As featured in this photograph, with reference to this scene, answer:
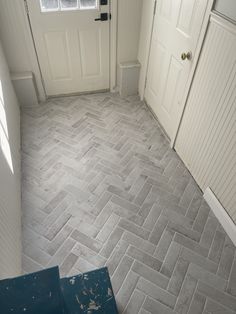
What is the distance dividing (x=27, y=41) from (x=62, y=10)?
0.56 metres

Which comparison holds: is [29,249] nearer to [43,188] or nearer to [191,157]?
[43,188]

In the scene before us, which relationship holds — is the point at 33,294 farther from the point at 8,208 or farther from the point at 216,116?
the point at 216,116

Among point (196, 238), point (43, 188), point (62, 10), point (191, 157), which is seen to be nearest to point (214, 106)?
point (191, 157)

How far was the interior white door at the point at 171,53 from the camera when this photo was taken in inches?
87.3

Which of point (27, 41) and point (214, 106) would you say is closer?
point (214, 106)

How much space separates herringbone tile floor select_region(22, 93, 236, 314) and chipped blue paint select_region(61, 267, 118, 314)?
30 centimetres

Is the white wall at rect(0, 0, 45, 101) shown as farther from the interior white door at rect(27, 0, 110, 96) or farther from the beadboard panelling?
the beadboard panelling

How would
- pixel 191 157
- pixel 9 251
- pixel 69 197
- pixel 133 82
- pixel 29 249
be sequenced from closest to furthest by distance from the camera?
pixel 9 251 < pixel 29 249 < pixel 69 197 < pixel 191 157 < pixel 133 82

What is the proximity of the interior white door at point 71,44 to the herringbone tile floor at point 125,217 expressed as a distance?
0.67m

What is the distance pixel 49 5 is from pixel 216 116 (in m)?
2.31

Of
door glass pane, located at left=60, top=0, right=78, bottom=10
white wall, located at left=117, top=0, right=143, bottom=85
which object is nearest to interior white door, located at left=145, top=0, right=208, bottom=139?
white wall, located at left=117, top=0, right=143, bottom=85

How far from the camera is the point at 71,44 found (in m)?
3.22

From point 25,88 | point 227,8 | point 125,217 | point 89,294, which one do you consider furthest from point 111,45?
point 89,294

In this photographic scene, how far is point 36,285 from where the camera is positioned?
1011 millimetres
